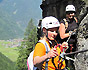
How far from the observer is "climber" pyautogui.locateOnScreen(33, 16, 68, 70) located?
9.69 ft

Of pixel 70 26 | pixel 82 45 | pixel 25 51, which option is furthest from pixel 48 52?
pixel 25 51

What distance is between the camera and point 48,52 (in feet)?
9.79

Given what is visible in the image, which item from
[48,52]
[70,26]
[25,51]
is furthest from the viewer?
[25,51]

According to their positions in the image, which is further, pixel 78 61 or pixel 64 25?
pixel 64 25

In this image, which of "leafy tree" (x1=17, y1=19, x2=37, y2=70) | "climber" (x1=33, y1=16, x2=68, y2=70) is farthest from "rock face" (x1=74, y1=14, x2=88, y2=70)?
"leafy tree" (x1=17, y1=19, x2=37, y2=70)

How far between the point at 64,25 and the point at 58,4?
13830 millimetres

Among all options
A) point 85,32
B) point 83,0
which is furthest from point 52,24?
point 83,0

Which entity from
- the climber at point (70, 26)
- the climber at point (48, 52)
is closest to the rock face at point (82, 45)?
the climber at point (70, 26)

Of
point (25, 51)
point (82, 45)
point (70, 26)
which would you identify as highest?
point (70, 26)

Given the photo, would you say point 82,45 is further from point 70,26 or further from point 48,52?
point 48,52

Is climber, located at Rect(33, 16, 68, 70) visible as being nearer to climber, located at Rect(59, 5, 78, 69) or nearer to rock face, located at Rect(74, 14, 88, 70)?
rock face, located at Rect(74, 14, 88, 70)

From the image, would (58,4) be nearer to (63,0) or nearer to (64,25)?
(63,0)

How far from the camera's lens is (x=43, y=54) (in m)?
3.07

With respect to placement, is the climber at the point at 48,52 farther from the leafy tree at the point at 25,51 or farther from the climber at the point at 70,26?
the leafy tree at the point at 25,51
